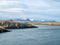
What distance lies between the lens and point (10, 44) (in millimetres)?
14109

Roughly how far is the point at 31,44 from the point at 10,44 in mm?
1621

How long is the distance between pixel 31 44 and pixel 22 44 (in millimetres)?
709

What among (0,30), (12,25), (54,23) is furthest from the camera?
(54,23)

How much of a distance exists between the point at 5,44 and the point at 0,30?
11492 mm

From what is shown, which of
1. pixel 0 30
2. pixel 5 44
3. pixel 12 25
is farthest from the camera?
pixel 12 25

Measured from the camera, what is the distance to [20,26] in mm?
39438

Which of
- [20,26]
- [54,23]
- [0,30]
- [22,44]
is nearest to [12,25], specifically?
[20,26]

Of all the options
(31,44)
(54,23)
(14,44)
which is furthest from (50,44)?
(54,23)

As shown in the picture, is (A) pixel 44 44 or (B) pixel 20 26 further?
(B) pixel 20 26

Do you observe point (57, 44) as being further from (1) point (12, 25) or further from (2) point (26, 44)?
(1) point (12, 25)

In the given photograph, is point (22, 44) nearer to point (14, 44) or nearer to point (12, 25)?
point (14, 44)

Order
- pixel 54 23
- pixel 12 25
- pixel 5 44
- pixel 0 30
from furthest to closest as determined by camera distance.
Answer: pixel 54 23
pixel 12 25
pixel 0 30
pixel 5 44

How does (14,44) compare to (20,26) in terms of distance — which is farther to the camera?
(20,26)

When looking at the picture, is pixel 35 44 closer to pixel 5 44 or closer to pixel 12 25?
pixel 5 44
